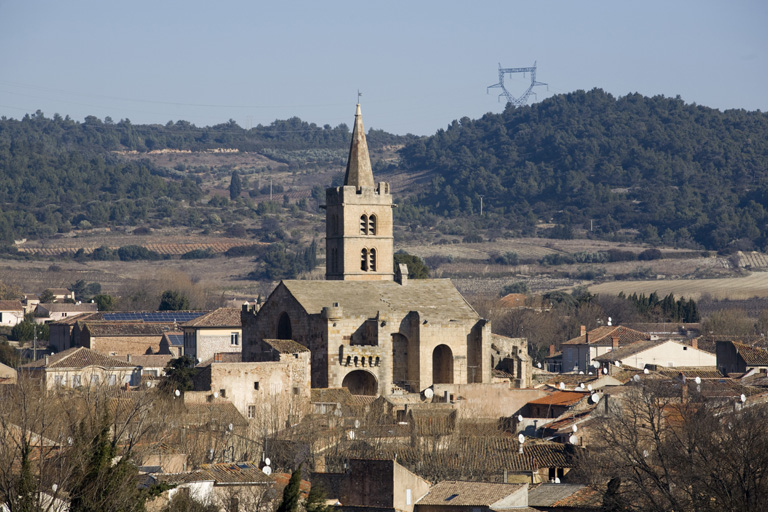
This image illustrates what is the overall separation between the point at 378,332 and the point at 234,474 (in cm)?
2695

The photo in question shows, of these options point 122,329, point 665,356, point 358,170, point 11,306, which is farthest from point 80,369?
point 11,306

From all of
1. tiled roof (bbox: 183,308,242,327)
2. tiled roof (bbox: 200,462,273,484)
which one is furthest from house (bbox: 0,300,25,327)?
tiled roof (bbox: 200,462,273,484)

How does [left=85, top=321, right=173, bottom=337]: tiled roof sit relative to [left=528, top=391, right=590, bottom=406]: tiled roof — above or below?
below

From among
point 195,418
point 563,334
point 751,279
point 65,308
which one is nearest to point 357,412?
point 195,418

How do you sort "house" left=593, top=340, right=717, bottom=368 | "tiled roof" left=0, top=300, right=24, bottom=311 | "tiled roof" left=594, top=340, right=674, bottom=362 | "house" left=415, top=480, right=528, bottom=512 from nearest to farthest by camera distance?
"house" left=415, top=480, right=528, bottom=512 → "house" left=593, top=340, right=717, bottom=368 → "tiled roof" left=594, top=340, right=674, bottom=362 → "tiled roof" left=0, top=300, right=24, bottom=311

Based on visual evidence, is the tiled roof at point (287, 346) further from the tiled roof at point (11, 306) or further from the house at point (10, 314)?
the tiled roof at point (11, 306)

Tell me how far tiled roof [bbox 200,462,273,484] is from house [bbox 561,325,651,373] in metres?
53.1

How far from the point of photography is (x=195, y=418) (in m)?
54.7

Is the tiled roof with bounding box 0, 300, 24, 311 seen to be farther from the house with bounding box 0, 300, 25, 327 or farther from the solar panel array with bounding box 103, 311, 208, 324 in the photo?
the solar panel array with bounding box 103, 311, 208, 324

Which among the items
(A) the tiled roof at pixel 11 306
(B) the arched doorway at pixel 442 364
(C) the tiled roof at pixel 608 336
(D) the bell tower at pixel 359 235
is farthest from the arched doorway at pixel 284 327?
(A) the tiled roof at pixel 11 306

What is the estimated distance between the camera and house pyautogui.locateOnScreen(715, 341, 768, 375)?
→ 3123 inches

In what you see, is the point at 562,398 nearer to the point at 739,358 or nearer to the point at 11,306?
the point at 739,358

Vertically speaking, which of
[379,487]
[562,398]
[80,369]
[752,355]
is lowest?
[752,355]

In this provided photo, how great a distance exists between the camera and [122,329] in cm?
10269
